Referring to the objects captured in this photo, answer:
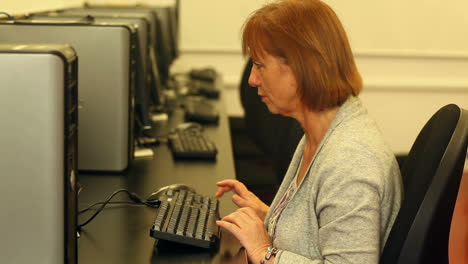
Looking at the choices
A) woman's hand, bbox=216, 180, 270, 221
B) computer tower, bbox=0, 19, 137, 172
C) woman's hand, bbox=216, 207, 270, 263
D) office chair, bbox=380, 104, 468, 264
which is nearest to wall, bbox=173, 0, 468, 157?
computer tower, bbox=0, 19, 137, 172

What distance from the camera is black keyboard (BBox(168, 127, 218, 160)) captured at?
2127 mm

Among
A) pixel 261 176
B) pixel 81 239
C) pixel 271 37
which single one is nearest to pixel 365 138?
pixel 271 37

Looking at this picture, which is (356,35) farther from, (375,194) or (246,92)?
(375,194)

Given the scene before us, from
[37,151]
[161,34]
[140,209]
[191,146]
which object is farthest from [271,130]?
[37,151]

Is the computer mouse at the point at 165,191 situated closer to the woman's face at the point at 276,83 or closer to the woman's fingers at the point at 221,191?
the woman's fingers at the point at 221,191

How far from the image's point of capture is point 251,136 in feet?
10.7

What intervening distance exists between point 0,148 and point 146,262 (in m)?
0.36

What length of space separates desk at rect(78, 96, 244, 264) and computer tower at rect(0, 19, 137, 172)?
70 mm

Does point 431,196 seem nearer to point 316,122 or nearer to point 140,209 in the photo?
point 316,122

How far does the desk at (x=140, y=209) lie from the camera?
1265 mm

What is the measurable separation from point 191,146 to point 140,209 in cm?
66

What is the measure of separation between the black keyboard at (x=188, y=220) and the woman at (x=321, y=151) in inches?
1.8

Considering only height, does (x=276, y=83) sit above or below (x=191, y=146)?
above

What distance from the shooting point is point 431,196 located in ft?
3.83
